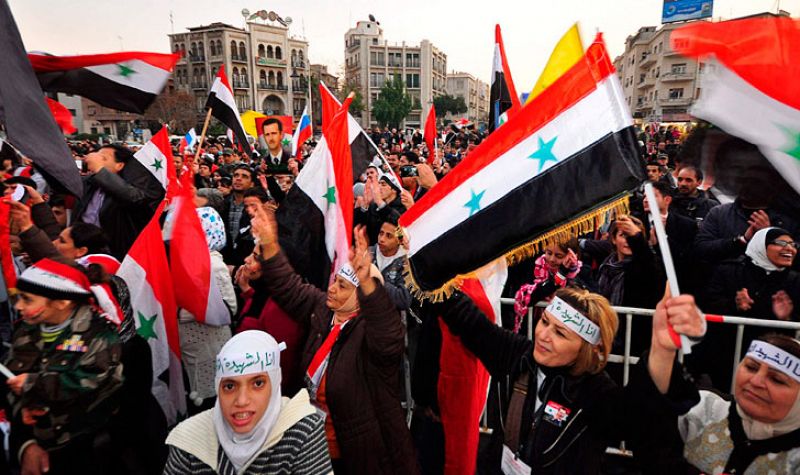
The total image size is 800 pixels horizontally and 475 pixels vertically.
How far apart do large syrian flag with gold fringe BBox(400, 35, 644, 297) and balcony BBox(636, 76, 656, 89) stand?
83.0 m

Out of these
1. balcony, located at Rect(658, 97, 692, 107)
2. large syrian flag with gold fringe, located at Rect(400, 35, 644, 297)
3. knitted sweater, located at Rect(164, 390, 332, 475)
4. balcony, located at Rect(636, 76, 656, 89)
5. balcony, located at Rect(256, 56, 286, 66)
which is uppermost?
balcony, located at Rect(256, 56, 286, 66)

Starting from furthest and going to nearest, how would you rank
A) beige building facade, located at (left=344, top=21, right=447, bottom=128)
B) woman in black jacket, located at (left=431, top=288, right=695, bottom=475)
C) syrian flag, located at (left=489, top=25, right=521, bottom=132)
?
beige building facade, located at (left=344, top=21, right=447, bottom=128) → syrian flag, located at (left=489, top=25, right=521, bottom=132) → woman in black jacket, located at (left=431, top=288, right=695, bottom=475)

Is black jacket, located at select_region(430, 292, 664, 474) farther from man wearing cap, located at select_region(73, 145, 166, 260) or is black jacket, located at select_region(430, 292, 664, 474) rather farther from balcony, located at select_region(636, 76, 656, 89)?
balcony, located at select_region(636, 76, 656, 89)

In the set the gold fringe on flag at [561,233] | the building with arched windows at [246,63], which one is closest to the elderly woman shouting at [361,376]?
the gold fringe on flag at [561,233]

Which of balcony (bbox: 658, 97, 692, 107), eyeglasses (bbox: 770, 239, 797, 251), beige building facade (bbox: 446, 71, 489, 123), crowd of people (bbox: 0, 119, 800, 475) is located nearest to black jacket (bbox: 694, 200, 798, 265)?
crowd of people (bbox: 0, 119, 800, 475)

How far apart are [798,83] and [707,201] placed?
4.45 meters

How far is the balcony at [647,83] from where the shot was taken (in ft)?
242

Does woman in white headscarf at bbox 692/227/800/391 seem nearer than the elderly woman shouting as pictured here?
No

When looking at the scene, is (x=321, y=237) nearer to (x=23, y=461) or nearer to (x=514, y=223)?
(x=514, y=223)

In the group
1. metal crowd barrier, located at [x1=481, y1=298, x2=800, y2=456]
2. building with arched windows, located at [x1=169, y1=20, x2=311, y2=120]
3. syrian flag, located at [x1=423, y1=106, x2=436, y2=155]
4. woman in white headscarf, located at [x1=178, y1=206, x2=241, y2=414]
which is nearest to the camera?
metal crowd barrier, located at [x1=481, y1=298, x2=800, y2=456]

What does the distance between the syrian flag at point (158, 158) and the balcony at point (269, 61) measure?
7258 cm

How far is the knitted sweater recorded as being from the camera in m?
2.08

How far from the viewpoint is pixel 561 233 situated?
2.18 m

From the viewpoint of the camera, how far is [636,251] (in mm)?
3410
